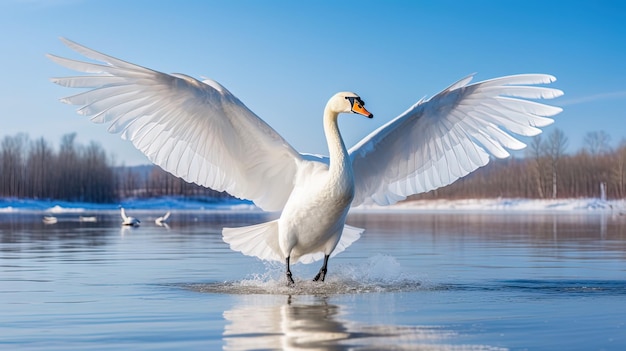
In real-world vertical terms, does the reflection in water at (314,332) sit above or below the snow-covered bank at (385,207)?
below

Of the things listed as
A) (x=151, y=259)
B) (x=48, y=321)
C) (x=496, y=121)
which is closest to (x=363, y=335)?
(x=48, y=321)

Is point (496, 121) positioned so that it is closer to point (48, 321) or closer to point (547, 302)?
point (547, 302)

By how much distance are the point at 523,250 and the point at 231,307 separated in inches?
409

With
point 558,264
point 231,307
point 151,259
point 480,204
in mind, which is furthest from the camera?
point 480,204

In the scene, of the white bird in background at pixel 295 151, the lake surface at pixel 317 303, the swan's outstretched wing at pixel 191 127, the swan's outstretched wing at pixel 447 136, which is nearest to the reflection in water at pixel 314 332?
the lake surface at pixel 317 303

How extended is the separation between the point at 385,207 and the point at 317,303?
292ft

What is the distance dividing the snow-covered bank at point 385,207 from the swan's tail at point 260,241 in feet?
202

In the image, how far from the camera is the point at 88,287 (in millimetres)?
10539

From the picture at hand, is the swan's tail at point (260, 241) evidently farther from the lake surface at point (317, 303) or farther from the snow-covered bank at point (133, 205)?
the snow-covered bank at point (133, 205)

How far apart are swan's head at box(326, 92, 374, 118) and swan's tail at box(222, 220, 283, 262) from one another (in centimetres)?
174

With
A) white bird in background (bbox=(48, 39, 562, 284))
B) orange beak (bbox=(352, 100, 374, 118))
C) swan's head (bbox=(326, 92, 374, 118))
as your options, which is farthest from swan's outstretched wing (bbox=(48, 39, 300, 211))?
orange beak (bbox=(352, 100, 374, 118))

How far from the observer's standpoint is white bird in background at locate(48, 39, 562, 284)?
33.7 ft

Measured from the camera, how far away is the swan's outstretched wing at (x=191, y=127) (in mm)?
10164

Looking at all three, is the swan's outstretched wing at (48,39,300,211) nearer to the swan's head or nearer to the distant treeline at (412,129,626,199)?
the swan's head
